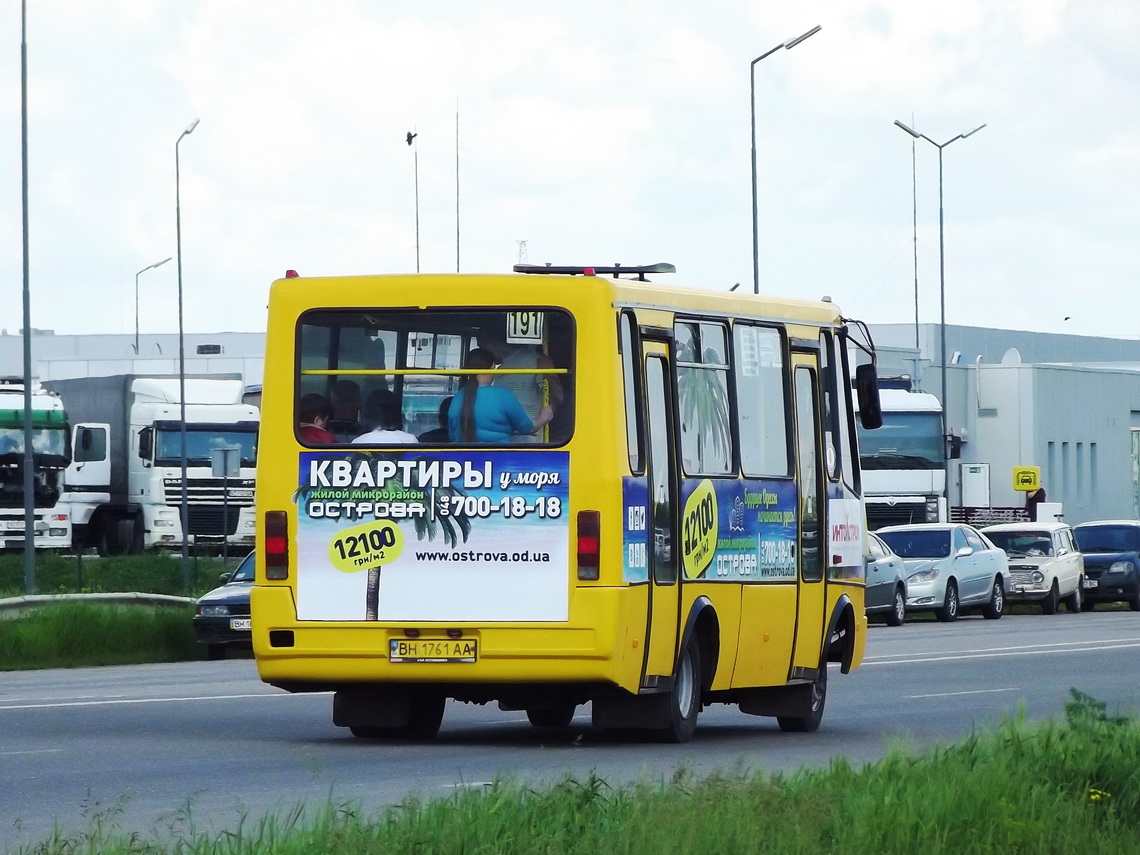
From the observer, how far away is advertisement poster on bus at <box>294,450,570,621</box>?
14.8m

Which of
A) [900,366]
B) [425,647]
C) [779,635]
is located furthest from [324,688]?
[900,366]

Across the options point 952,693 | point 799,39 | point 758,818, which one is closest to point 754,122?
point 799,39

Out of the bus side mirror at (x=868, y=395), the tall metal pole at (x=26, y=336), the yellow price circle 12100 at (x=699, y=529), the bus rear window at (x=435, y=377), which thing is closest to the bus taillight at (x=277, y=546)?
the bus rear window at (x=435, y=377)

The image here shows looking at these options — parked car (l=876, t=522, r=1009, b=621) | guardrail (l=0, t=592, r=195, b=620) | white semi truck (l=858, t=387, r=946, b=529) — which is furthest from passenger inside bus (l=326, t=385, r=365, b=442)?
white semi truck (l=858, t=387, r=946, b=529)

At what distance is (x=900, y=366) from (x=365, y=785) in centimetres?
6858

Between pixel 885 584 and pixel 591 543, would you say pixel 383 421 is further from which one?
pixel 885 584

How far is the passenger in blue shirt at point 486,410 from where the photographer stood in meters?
14.9

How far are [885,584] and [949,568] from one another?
8.29 feet

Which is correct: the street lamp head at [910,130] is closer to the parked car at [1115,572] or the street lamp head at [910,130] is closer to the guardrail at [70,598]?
the parked car at [1115,572]

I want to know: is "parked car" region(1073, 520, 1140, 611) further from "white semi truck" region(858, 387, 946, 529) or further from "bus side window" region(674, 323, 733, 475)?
"bus side window" region(674, 323, 733, 475)

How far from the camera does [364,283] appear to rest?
50.0ft

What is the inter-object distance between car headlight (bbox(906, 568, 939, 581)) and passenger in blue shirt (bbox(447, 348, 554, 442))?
87.5 ft

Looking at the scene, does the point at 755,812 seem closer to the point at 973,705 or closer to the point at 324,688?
the point at 324,688

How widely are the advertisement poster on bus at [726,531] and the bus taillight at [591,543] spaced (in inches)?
7.0
